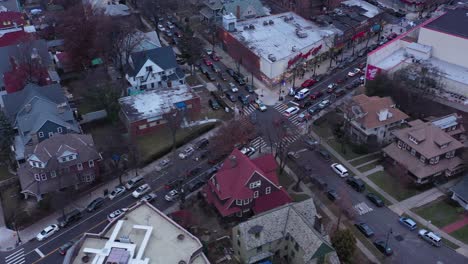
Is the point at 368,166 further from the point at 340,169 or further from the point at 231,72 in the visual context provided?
the point at 231,72

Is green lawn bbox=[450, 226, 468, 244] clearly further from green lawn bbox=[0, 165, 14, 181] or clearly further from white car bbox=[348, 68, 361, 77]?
green lawn bbox=[0, 165, 14, 181]

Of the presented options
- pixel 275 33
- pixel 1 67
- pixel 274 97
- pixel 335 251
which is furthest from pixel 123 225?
pixel 275 33

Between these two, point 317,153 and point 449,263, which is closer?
point 449,263

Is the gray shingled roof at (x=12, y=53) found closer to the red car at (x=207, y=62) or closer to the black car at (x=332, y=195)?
the red car at (x=207, y=62)

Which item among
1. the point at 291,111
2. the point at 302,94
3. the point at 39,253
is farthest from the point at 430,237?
the point at 39,253

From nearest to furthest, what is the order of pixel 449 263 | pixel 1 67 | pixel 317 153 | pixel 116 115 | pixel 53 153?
pixel 449 263, pixel 53 153, pixel 317 153, pixel 116 115, pixel 1 67

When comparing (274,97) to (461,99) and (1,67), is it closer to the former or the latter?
(461,99)

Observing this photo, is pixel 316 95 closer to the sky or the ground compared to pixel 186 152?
closer to the sky
